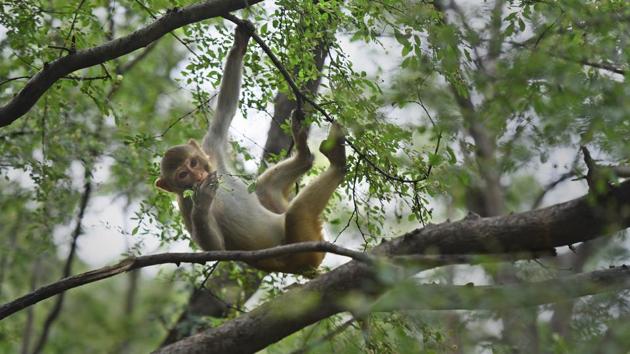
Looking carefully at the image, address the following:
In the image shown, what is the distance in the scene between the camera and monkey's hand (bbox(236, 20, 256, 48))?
6648 millimetres

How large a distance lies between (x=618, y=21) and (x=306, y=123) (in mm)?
2852

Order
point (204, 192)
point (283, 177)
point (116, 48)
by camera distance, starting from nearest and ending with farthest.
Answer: point (116, 48), point (204, 192), point (283, 177)

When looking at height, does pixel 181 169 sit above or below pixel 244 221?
above

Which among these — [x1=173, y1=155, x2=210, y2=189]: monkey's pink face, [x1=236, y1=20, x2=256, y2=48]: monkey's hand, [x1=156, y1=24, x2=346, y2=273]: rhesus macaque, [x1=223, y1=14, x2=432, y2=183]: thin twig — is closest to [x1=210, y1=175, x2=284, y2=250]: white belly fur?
[x1=156, y1=24, x2=346, y2=273]: rhesus macaque

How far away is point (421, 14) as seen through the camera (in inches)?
199

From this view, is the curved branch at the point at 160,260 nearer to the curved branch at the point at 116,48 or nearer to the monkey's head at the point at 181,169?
the curved branch at the point at 116,48

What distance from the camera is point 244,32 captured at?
7012 millimetres

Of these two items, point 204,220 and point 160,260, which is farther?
point 204,220

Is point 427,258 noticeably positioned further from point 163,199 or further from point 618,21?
point 163,199

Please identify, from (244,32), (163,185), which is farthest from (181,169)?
(244,32)

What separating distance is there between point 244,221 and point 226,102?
1.30 meters

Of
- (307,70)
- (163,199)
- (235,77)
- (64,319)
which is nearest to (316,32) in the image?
(307,70)

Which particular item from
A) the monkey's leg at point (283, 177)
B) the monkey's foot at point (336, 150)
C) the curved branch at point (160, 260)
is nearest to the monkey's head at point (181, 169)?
the monkey's leg at point (283, 177)

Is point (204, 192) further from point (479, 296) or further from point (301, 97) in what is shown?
point (479, 296)
